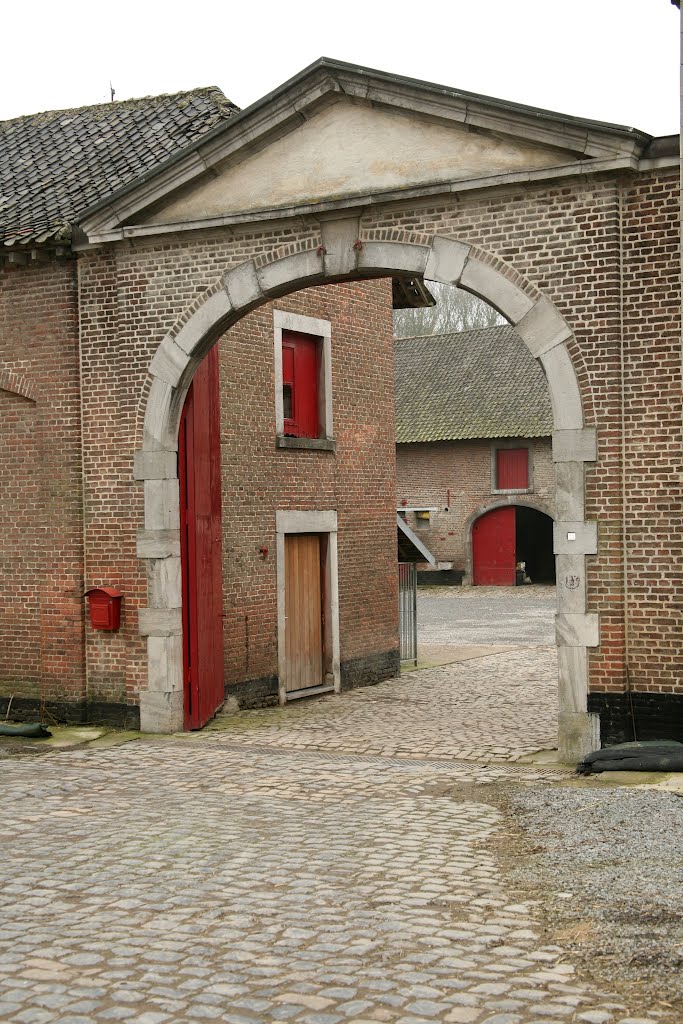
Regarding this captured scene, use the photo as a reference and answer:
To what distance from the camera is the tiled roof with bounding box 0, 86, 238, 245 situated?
12750 millimetres

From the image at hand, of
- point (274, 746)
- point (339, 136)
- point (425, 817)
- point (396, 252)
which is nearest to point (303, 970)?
point (425, 817)

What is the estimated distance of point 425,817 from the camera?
821 centimetres

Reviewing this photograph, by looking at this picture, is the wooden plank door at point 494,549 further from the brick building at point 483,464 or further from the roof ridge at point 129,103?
the roof ridge at point 129,103

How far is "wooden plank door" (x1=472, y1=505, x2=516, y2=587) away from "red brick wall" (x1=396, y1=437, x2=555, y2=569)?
17.2 inches

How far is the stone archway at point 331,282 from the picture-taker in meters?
10.0

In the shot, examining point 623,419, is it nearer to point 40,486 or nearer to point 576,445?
point 576,445

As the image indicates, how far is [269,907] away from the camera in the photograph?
6234mm

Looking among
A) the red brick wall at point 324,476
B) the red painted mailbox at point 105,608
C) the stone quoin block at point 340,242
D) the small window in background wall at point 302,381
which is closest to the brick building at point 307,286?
the stone quoin block at point 340,242

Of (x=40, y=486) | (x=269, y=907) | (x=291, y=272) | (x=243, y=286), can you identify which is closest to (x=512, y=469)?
(x=40, y=486)

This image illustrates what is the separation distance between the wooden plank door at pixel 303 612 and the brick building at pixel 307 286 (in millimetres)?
895

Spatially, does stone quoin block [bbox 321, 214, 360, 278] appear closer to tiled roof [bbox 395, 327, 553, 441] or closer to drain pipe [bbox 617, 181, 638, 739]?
drain pipe [bbox 617, 181, 638, 739]

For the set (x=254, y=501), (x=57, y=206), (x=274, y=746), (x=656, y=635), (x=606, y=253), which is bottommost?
(x=274, y=746)

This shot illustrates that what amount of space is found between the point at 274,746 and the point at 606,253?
5450 millimetres

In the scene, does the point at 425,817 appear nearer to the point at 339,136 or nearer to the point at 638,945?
the point at 638,945
